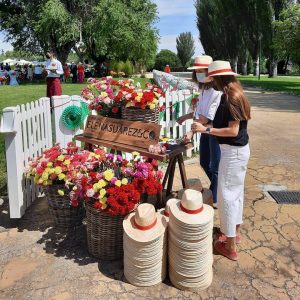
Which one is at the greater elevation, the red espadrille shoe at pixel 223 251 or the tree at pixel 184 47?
the tree at pixel 184 47

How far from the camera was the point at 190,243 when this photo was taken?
9.61ft

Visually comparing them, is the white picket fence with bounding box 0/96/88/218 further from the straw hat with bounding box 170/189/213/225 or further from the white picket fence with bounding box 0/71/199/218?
the straw hat with bounding box 170/189/213/225

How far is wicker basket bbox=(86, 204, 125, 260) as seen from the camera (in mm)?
3320

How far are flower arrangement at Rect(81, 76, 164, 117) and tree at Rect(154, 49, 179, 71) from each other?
77259 millimetres

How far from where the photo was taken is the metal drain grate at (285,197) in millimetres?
4738

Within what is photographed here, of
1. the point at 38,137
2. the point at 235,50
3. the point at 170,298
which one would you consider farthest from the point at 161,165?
the point at 235,50

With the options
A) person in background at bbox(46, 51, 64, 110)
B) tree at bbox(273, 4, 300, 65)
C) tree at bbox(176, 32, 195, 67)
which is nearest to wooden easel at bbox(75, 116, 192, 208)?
person in background at bbox(46, 51, 64, 110)

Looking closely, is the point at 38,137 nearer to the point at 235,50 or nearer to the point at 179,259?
the point at 179,259

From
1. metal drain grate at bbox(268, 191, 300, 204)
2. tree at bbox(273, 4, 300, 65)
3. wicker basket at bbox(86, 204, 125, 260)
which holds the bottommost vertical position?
metal drain grate at bbox(268, 191, 300, 204)

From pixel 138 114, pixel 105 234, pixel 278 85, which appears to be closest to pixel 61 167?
pixel 105 234

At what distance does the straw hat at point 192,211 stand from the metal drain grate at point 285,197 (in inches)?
81.6

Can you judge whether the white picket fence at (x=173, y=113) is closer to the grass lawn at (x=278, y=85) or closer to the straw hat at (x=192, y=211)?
the straw hat at (x=192, y=211)

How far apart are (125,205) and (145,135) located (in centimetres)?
81

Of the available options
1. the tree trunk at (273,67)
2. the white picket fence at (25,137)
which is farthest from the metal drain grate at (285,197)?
the tree trunk at (273,67)
